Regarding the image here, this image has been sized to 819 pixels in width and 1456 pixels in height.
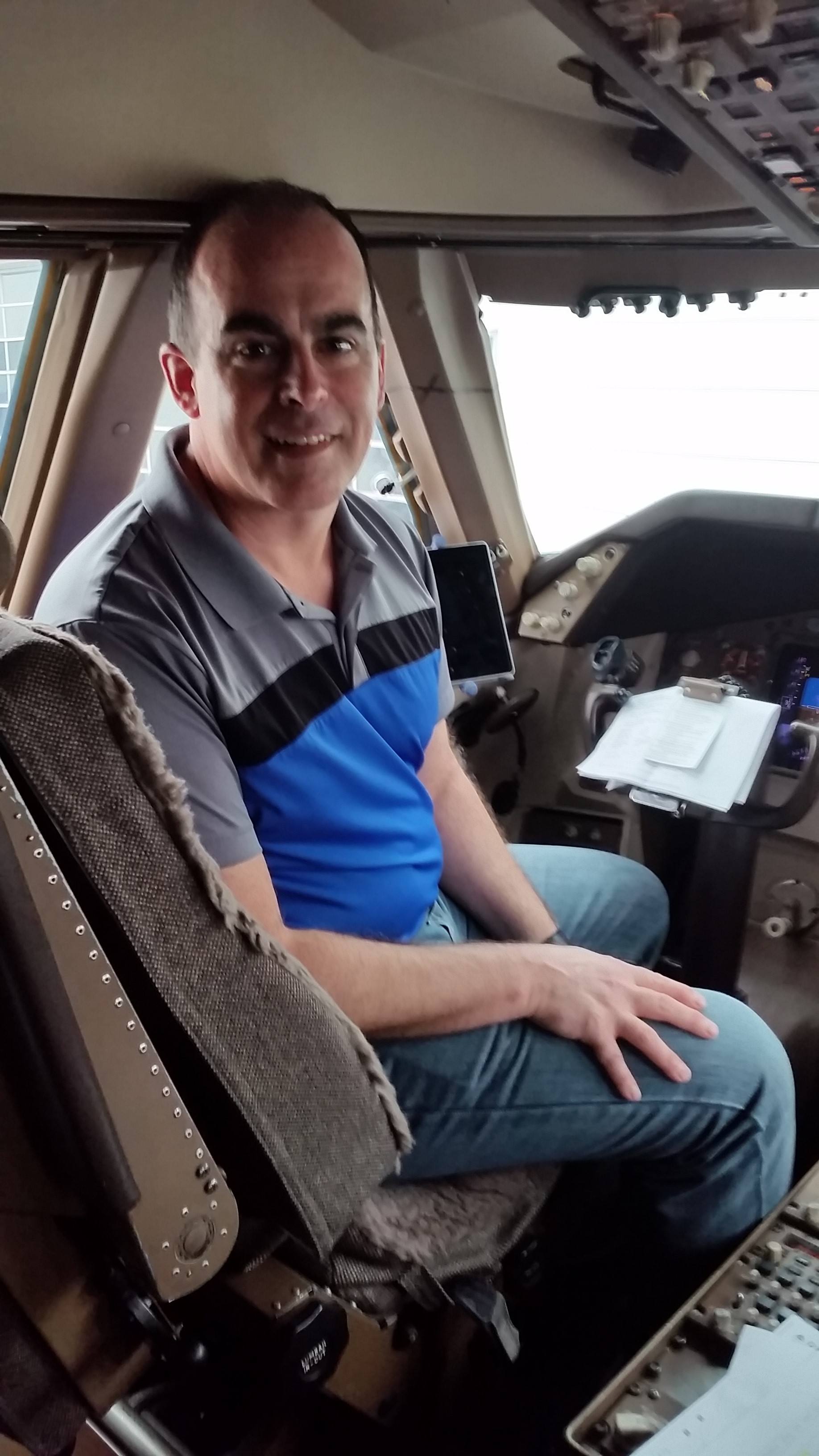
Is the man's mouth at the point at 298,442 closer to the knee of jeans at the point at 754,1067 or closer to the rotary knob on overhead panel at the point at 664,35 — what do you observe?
the rotary knob on overhead panel at the point at 664,35

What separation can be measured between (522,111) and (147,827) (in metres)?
1.43

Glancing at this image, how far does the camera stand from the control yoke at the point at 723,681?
192cm

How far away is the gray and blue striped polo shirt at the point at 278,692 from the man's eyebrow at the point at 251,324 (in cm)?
19

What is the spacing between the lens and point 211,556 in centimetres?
134

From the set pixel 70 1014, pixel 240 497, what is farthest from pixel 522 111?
pixel 70 1014

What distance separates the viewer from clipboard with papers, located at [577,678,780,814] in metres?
1.95

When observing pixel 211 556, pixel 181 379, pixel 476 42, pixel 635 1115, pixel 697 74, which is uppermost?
pixel 476 42

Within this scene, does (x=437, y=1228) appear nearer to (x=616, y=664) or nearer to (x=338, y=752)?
(x=338, y=752)

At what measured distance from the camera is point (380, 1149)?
1081mm

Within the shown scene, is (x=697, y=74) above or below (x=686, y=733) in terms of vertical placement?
above

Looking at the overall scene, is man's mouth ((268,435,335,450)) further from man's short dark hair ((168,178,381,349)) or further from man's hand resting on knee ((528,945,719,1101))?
man's hand resting on knee ((528,945,719,1101))

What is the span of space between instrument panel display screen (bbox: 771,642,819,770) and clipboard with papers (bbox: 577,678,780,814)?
5cm

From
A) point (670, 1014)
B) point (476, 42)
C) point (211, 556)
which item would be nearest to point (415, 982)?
point (670, 1014)

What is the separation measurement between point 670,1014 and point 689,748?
0.76 m
